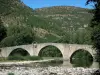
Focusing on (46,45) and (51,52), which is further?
(51,52)

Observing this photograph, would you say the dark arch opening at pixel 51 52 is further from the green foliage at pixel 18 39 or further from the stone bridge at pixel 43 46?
the stone bridge at pixel 43 46

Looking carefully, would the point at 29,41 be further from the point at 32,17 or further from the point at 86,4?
the point at 86,4

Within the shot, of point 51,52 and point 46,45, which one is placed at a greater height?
point 46,45

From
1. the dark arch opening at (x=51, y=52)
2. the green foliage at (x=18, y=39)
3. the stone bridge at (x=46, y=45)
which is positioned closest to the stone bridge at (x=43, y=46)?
the stone bridge at (x=46, y=45)

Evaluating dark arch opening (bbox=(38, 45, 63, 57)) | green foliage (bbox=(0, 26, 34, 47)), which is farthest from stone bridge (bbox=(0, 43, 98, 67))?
dark arch opening (bbox=(38, 45, 63, 57))

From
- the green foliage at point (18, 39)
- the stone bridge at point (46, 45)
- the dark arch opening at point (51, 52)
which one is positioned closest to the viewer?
the stone bridge at point (46, 45)

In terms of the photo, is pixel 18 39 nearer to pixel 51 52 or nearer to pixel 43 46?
pixel 51 52

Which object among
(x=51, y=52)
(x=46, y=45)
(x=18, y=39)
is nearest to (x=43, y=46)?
(x=46, y=45)

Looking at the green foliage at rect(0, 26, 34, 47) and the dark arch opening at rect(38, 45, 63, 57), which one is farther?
the dark arch opening at rect(38, 45, 63, 57)

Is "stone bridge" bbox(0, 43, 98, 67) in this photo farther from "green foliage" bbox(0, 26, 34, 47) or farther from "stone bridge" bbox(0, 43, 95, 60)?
"green foliage" bbox(0, 26, 34, 47)

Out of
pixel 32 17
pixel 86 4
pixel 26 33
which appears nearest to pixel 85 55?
pixel 26 33

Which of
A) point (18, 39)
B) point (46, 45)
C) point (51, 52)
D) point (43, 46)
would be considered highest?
point (18, 39)

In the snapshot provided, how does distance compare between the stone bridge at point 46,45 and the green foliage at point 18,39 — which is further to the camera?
the green foliage at point 18,39

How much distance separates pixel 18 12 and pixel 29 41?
141 feet
